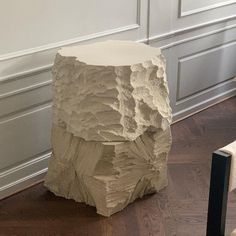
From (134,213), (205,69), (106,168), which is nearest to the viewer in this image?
(106,168)

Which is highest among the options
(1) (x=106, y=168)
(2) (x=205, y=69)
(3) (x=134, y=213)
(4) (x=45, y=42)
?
(4) (x=45, y=42)

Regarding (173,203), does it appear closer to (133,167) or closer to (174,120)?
(133,167)

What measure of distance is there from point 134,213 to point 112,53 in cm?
74

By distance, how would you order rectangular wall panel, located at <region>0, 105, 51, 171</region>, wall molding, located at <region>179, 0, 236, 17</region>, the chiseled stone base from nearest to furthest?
the chiseled stone base < rectangular wall panel, located at <region>0, 105, 51, 171</region> < wall molding, located at <region>179, 0, 236, 17</region>

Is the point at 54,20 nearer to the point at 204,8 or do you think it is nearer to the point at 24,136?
the point at 24,136

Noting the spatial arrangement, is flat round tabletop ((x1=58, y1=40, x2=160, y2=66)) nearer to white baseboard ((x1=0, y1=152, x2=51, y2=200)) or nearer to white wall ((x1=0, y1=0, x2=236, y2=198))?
white wall ((x1=0, y1=0, x2=236, y2=198))

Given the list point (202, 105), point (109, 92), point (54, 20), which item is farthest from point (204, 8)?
point (109, 92)

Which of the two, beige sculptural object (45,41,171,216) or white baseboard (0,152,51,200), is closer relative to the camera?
beige sculptural object (45,41,171,216)

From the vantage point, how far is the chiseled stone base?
232 cm

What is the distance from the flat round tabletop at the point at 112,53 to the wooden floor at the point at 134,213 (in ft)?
2.30

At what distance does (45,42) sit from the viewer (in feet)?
8.27

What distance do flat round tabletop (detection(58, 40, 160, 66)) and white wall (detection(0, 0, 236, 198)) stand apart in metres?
0.19

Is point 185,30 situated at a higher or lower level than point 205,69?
higher

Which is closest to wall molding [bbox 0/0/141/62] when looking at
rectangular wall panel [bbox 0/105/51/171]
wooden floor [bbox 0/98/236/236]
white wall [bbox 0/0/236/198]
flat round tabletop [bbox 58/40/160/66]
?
→ white wall [bbox 0/0/236/198]
